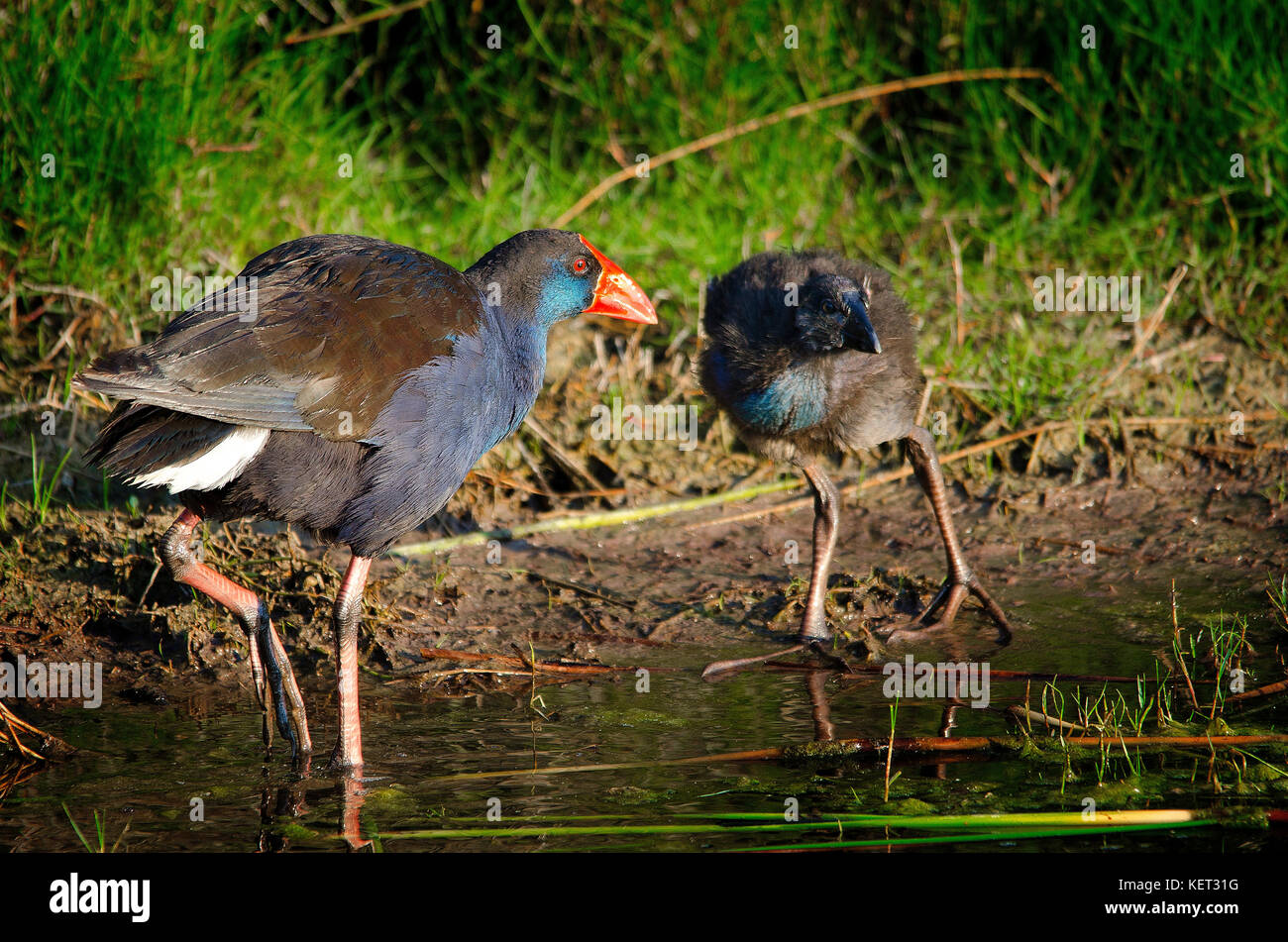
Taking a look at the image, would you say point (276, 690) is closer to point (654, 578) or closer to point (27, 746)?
point (27, 746)

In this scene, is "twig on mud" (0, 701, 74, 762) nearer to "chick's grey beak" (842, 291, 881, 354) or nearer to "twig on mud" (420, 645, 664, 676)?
"twig on mud" (420, 645, 664, 676)

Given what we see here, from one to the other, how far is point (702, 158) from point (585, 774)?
432cm

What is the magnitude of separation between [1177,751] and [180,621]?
121 inches

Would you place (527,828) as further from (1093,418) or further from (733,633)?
(1093,418)

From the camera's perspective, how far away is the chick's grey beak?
13.6 feet

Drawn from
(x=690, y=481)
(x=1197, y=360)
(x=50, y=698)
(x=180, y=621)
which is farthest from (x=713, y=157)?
(x=50, y=698)

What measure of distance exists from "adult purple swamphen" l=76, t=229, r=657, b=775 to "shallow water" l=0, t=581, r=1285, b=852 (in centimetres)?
26

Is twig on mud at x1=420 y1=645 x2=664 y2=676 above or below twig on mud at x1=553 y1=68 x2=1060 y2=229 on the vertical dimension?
below

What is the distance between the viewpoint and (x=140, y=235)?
18.6 ft

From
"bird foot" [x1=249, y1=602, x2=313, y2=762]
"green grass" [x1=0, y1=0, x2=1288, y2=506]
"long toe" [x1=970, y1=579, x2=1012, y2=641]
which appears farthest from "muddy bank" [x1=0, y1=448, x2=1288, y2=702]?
"green grass" [x1=0, y1=0, x2=1288, y2=506]

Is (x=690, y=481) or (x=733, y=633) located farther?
(x=690, y=481)

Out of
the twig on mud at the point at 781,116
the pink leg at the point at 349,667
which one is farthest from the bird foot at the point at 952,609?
the twig on mud at the point at 781,116

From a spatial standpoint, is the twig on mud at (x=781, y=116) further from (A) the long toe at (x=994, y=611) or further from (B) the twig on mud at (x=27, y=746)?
(B) the twig on mud at (x=27, y=746)

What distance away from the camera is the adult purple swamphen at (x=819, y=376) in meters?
4.35
